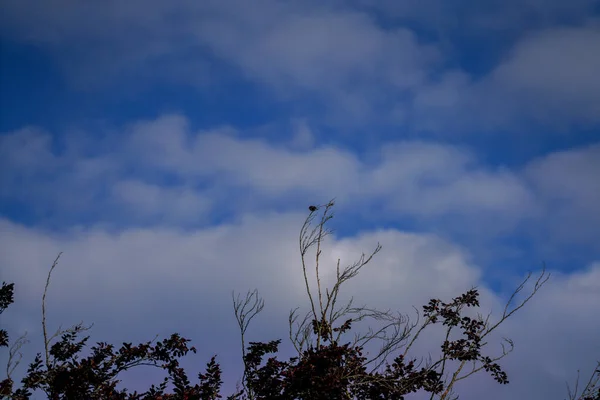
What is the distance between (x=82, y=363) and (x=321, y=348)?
3.77m

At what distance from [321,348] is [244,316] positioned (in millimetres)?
2067

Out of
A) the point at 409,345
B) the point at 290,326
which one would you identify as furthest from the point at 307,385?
the point at 409,345

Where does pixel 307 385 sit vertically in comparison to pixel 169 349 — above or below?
below

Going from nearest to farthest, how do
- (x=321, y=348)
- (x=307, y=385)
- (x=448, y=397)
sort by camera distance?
(x=307, y=385)
(x=321, y=348)
(x=448, y=397)

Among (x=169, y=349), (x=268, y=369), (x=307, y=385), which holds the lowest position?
(x=307, y=385)

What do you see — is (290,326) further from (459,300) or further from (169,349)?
(459,300)

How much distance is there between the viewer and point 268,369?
8.35 metres

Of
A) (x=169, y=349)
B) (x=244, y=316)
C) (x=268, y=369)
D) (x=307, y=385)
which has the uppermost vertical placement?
(x=244, y=316)

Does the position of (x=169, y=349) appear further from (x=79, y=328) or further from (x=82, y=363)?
(x=79, y=328)

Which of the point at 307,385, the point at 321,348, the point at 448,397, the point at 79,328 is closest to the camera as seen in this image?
the point at 307,385

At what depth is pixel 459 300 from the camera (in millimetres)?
10117

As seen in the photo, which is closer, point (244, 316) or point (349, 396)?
point (349, 396)

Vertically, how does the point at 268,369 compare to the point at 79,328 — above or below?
below

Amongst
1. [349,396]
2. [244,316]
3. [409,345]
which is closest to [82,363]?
[244,316]
